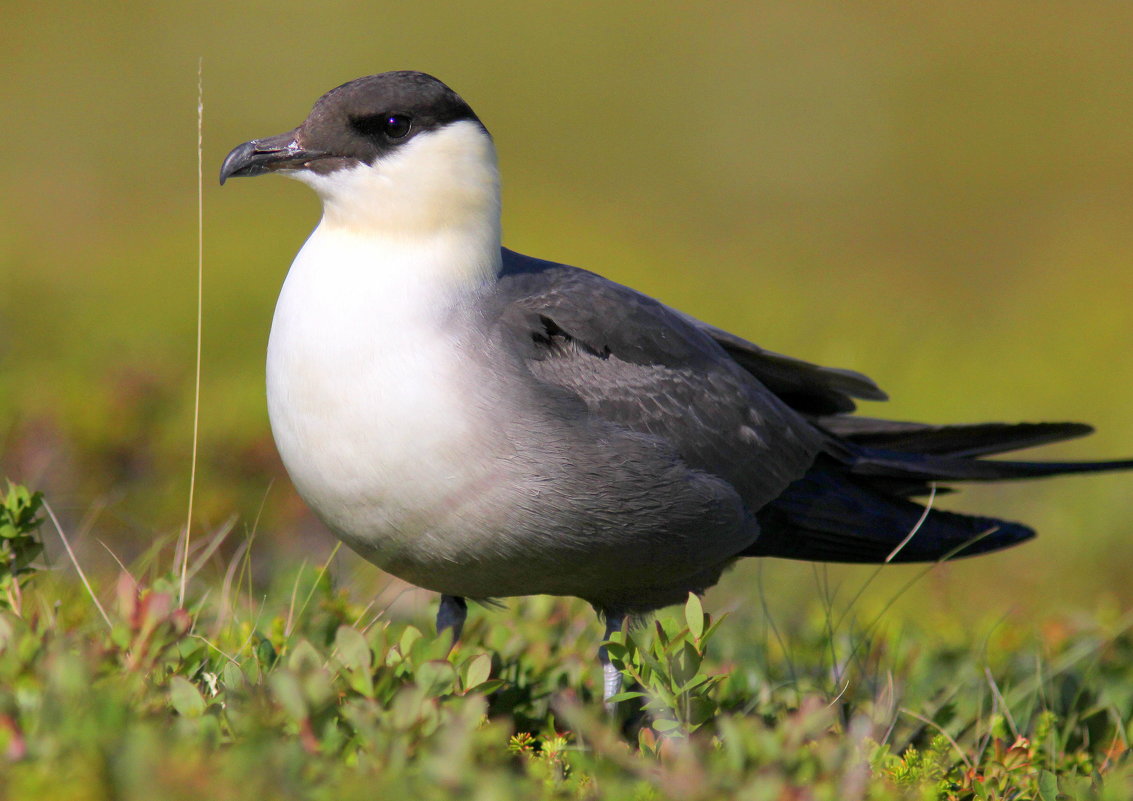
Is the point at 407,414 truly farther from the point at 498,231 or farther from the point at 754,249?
the point at 754,249

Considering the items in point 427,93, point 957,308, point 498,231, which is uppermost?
point 427,93

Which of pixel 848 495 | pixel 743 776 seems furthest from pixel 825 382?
pixel 743 776

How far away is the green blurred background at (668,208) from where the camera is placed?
5867 millimetres

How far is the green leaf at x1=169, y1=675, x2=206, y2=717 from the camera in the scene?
93.9 inches

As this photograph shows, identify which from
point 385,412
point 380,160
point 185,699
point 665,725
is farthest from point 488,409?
point 185,699

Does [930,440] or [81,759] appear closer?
[81,759]

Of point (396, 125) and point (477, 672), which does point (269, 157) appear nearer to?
point (396, 125)

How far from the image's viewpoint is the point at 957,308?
468 inches

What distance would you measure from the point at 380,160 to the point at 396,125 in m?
0.12

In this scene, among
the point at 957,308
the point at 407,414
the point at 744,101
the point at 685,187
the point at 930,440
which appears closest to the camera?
the point at 407,414

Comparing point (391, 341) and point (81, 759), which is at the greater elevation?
point (391, 341)

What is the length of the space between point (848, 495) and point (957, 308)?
8388mm

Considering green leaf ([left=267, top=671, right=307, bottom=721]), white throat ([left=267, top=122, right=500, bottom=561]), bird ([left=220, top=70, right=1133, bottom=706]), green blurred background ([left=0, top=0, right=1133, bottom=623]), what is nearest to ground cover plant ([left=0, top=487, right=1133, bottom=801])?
green leaf ([left=267, top=671, right=307, bottom=721])

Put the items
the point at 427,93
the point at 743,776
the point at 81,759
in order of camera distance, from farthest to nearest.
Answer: the point at 427,93
the point at 743,776
the point at 81,759
